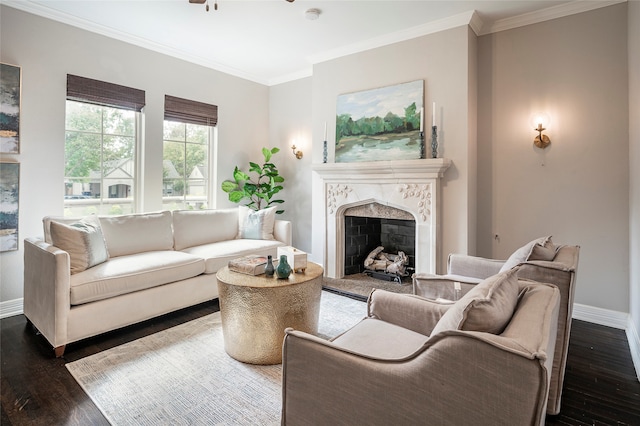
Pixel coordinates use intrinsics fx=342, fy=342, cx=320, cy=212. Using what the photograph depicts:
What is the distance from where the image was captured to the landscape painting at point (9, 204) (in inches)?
119

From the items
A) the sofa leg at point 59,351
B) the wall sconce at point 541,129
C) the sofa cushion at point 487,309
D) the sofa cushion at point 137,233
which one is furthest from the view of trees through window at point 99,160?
the wall sconce at point 541,129

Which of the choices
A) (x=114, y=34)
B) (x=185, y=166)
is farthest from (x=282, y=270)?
(x=114, y=34)

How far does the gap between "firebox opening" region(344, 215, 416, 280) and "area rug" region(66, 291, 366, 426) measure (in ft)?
5.72

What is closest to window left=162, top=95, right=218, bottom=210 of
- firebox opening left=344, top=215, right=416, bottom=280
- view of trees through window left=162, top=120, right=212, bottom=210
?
view of trees through window left=162, top=120, right=212, bottom=210

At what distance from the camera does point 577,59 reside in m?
3.10

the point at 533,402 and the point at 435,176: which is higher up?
the point at 435,176

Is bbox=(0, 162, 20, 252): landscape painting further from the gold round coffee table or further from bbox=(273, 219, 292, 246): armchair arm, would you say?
bbox=(273, 219, 292, 246): armchair arm

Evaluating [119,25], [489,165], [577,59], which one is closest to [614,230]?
[489,165]

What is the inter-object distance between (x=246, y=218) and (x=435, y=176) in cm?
232

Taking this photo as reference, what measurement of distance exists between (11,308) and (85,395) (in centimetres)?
191

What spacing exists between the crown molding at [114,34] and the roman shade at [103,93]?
513 millimetres

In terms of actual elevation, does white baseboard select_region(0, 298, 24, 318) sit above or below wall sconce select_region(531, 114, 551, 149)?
below

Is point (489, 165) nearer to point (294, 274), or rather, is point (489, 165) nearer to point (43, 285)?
point (294, 274)

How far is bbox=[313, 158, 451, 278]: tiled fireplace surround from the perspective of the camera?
3521 mm
